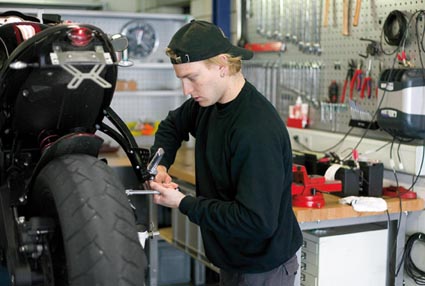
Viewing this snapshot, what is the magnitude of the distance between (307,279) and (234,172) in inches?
49.0

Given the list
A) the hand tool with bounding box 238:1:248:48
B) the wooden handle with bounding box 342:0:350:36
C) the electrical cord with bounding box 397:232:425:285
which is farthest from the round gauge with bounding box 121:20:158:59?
the electrical cord with bounding box 397:232:425:285

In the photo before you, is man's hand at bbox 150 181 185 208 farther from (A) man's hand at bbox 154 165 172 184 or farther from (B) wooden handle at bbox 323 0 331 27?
(B) wooden handle at bbox 323 0 331 27

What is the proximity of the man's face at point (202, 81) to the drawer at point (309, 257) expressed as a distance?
4.07ft

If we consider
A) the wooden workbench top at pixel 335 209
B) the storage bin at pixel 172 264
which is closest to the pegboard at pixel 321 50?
the wooden workbench top at pixel 335 209

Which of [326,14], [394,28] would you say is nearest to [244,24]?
[326,14]

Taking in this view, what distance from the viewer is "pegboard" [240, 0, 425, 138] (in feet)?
11.5

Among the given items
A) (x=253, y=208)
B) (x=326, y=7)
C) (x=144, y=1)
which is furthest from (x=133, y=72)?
(x=253, y=208)

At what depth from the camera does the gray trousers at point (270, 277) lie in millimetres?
2131

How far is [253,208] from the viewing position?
1.88m

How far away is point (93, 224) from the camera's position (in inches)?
58.3

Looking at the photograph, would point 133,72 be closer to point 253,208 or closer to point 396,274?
point 396,274

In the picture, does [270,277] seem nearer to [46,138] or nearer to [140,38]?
[46,138]

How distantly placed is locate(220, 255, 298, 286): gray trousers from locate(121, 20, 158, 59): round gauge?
326 cm

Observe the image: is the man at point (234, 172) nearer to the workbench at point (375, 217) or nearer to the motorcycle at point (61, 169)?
the motorcycle at point (61, 169)
